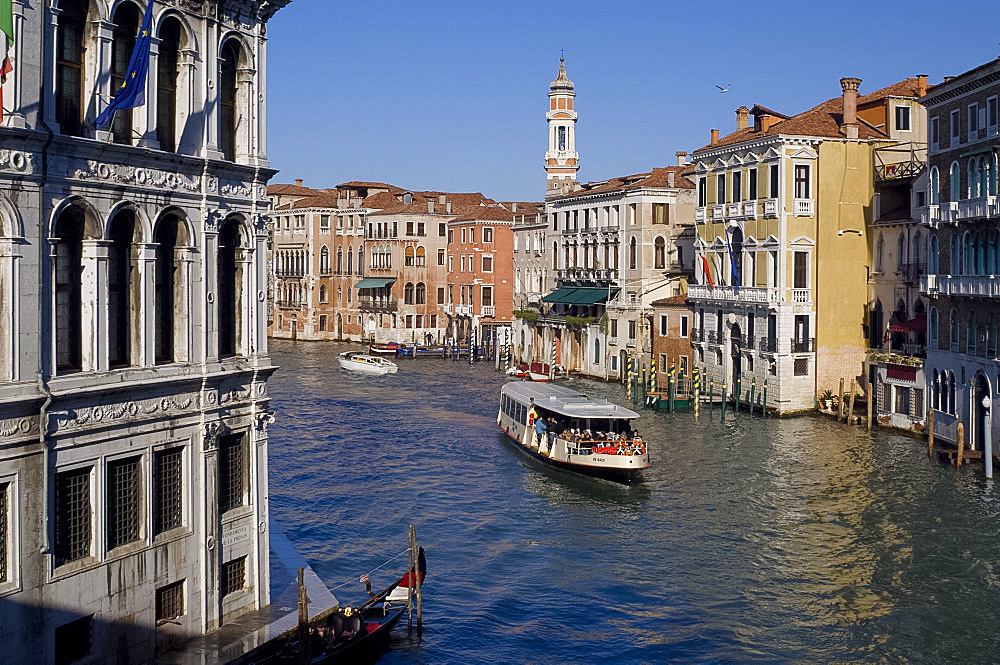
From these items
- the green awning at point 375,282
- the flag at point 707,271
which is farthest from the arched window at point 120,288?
the green awning at point 375,282

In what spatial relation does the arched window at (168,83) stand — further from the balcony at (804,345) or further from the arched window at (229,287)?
the balcony at (804,345)

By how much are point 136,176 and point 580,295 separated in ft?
151

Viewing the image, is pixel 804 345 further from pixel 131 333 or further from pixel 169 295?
pixel 131 333

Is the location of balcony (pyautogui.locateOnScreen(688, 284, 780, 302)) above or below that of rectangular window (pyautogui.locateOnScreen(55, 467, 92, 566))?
above

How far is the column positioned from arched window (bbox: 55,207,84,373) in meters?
0.06

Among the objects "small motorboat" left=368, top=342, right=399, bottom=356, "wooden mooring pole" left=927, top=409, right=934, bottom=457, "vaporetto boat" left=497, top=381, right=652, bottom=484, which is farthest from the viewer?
"small motorboat" left=368, top=342, right=399, bottom=356

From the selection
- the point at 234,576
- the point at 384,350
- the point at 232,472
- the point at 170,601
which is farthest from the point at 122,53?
the point at 384,350

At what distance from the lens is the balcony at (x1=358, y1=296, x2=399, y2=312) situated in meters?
75.3

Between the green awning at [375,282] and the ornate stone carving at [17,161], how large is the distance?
209ft

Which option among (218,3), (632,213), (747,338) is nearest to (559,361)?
(632,213)

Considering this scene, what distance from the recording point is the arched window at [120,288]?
12.6m

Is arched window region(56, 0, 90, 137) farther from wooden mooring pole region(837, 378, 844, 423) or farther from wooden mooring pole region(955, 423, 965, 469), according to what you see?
wooden mooring pole region(837, 378, 844, 423)

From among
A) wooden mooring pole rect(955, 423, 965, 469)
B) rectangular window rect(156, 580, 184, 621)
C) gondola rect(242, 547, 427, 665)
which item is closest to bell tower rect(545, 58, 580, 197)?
wooden mooring pole rect(955, 423, 965, 469)

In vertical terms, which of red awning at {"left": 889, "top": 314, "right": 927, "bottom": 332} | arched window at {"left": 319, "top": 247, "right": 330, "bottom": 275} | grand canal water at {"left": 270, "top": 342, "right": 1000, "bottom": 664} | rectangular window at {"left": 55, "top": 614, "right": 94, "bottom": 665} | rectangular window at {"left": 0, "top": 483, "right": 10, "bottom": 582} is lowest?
grand canal water at {"left": 270, "top": 342, "right": 1000, "bottom": 664}
